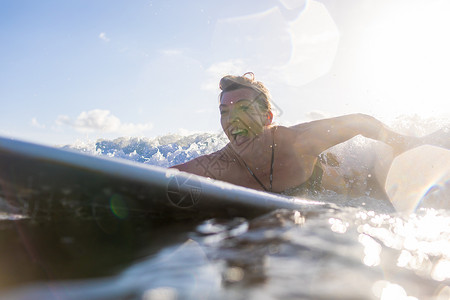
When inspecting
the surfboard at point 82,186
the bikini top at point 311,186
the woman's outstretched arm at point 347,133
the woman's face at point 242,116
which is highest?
the woman's face at point 242,116

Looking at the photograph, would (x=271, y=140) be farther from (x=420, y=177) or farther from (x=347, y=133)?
(x=420, y=177)

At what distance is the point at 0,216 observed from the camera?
1329 mm

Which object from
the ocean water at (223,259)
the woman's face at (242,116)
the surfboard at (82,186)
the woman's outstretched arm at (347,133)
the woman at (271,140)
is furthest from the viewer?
the woman's face at (242,116)

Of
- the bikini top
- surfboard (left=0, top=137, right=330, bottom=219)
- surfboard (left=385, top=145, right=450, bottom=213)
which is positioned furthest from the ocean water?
surfboard (left=385, top=145, right=450, bottom=213)

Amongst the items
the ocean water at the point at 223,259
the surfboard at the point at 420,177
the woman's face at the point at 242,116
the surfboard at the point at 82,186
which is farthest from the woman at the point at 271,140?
the surfboard at the point at 82,186

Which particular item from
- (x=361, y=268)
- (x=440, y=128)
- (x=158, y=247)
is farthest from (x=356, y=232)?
(x=440, y=128)

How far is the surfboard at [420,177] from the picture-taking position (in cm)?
372

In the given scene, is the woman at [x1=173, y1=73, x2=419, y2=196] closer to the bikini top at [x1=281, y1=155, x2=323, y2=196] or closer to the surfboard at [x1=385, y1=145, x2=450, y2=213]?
the bikini top at [x1=281, y1=155, x2=323, y2=196]

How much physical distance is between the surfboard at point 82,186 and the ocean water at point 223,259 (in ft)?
0.19

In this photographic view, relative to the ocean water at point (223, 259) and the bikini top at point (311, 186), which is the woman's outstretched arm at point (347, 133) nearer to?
the bikini top at point (311, 186)

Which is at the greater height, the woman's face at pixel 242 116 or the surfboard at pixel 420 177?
the woman's face at pixel 242 116

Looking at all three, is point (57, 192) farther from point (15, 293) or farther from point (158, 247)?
point (15, 293)

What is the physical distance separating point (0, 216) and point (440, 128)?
18.3 feet

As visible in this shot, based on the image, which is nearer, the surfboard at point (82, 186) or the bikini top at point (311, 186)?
the surfboard at point (82, 186)
